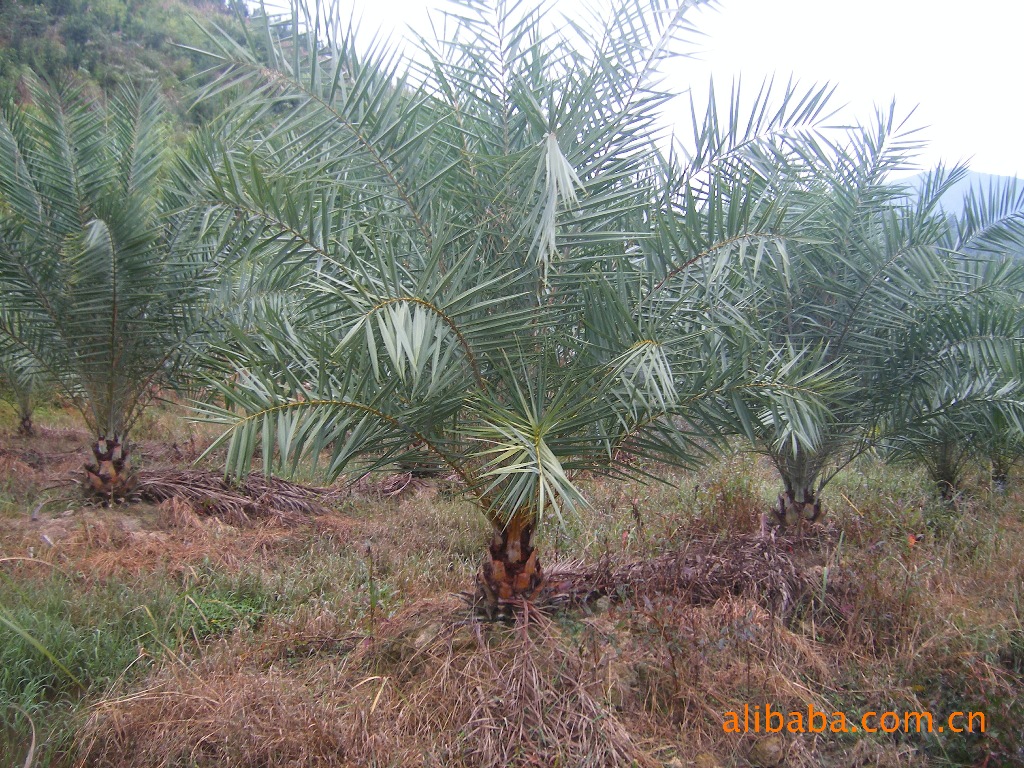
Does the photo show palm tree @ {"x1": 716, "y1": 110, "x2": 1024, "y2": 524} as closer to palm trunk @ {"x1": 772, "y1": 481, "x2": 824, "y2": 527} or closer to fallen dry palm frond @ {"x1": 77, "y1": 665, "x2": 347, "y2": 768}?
palm trunk @ {"x1": 772, "y1": 481, "x2": 824, "y2": 527}

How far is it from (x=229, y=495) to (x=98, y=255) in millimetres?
1982

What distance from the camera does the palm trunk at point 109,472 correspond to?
5.23 meters

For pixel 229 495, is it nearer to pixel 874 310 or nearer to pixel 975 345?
pixel 874 310

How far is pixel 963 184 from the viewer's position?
527cm

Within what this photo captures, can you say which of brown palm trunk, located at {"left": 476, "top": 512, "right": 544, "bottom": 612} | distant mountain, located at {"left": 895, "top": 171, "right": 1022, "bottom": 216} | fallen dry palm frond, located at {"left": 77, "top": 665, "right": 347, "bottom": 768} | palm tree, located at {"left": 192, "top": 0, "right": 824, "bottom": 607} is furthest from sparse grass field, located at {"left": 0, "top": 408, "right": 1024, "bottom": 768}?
distant mountain, located at {"left": 895, "top": 171, "right": 1022, "bottom": 216}

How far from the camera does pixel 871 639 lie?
3.21 m

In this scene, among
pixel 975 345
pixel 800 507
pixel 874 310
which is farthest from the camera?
pixel 800 507

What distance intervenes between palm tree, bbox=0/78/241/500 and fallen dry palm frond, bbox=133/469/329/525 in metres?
0.30

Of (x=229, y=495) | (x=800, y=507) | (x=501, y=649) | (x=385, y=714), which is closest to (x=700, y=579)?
(x=501, y=649)

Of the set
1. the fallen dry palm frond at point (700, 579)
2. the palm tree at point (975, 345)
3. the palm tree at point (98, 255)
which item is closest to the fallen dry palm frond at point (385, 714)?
the fallen dry palm frond at point (700, 579)

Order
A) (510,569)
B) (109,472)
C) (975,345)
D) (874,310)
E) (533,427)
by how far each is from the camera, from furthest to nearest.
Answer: (109,472) < (874,310) < (975,345) < (510,569) < (533,427)

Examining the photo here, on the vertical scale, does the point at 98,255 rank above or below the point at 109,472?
above

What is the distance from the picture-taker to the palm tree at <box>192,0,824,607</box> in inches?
101

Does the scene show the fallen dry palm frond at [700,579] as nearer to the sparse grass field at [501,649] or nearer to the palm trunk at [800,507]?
the sparse grass field at [501,649]
